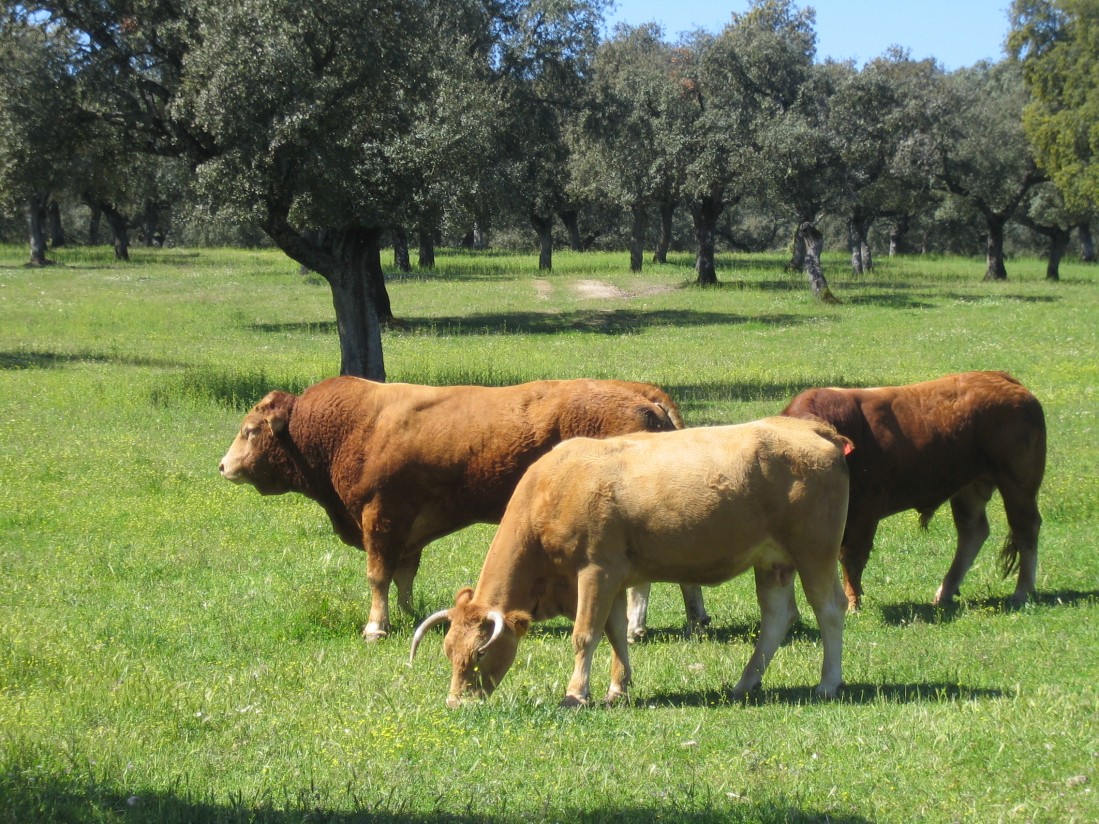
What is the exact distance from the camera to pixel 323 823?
5441 millimetres

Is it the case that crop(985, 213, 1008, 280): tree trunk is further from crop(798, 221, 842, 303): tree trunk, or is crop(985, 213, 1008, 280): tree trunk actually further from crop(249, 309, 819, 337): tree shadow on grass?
crop(249, 309, 819, 337): tree shadow on grass

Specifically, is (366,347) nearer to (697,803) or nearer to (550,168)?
(697,803)

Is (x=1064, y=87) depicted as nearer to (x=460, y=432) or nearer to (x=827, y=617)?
(x=460, y=432)

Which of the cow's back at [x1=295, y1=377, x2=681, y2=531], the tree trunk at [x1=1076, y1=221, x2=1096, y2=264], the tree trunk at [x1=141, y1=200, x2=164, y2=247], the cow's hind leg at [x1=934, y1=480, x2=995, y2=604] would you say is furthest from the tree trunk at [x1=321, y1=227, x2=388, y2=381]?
the tree trunk at [x1=1076, y1=221, x2=1096, y2=264]

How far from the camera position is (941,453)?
10.9 metres

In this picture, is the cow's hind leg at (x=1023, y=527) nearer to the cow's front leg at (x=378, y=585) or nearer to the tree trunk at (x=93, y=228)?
the cow's front leg at (x=378, y=585)

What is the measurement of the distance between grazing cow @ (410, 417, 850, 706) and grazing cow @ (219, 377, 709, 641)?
1959 mm

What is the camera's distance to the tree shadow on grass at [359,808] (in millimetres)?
5473

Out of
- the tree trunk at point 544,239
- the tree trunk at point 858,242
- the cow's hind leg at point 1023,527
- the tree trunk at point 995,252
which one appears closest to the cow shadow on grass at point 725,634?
the cow's hind leg at point 1023,527

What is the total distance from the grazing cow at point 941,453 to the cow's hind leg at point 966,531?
12 millimetres

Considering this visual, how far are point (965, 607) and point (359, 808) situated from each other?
6.65 metres

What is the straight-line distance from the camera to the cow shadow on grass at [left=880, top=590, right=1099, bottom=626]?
406 inches

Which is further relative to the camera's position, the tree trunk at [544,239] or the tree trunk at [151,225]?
the tree trunk at [151,225]

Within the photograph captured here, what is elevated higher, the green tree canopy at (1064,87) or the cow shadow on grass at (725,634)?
the green tree canopy at (1064,87)
